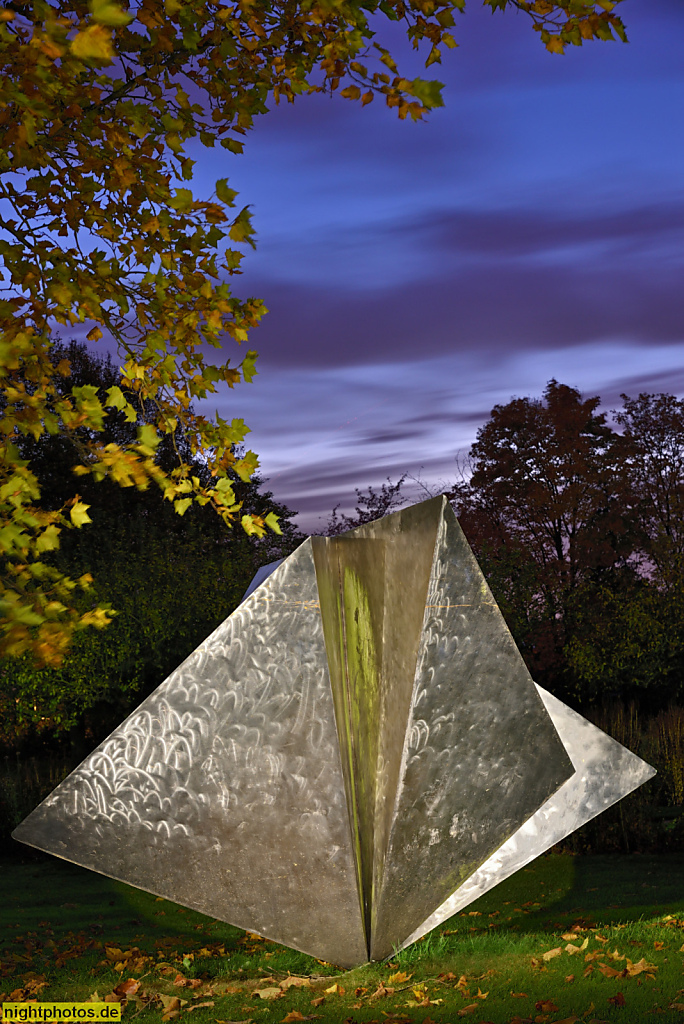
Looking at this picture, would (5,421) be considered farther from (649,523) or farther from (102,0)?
(649,523)

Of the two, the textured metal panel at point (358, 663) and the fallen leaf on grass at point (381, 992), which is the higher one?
the textured metal panel at point (358, 663)

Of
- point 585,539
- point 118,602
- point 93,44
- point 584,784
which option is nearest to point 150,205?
point 93,44

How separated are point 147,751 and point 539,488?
52.2 ft

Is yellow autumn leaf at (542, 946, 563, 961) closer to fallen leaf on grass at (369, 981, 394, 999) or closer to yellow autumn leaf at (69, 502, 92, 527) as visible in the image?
fallen leaf on grass at (369, 981, 394, 999)

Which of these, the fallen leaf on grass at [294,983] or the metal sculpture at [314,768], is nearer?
the metal sculpture at [314,768]

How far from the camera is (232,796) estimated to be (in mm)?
Answer: 5098

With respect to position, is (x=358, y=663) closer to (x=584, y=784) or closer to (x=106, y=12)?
(x=584, y=784)

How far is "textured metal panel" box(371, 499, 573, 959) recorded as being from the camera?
15.7ft

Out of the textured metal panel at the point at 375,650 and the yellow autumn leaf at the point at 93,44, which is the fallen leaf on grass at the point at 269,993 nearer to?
the textured metal panel at the point at 375,650

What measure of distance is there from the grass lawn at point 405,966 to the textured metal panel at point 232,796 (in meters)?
0.81

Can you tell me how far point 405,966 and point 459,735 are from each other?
221cm

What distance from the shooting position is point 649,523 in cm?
2034

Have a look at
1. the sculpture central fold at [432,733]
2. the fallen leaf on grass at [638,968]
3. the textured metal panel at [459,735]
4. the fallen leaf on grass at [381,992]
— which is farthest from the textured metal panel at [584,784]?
the textured metal panel at [459,735]

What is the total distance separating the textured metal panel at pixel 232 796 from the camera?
16.7 feet
